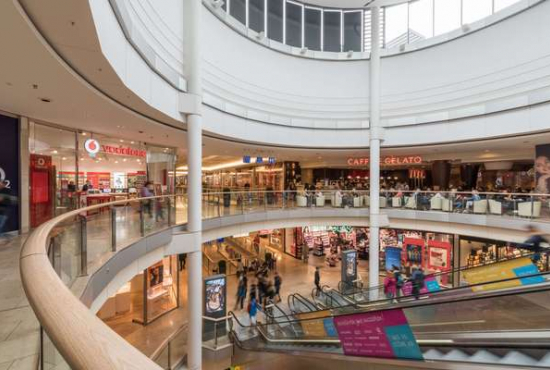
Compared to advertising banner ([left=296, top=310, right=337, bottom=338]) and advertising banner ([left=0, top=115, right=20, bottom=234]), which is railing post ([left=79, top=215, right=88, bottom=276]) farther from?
advertising banner ([left=0, top=115, right=20, bottom=234])

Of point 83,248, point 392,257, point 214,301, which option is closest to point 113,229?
point 83,248

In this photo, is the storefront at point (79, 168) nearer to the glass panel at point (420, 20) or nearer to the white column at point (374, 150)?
the white column at point (374, 150)

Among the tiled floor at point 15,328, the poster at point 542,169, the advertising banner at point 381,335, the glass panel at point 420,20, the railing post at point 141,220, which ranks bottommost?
the advertising banner at point 381,335

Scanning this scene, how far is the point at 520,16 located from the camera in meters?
12.1

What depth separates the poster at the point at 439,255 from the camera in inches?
561

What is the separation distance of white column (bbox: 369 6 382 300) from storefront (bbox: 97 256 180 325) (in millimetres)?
9392

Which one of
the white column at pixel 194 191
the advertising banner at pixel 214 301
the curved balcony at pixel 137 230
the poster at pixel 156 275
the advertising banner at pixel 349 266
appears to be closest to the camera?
the curved balcony at pixel 137 230

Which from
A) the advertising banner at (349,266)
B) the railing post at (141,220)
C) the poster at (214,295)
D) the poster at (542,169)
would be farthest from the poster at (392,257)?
the railing post at (141,220)

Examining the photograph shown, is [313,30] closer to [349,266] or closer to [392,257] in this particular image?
[349,266]

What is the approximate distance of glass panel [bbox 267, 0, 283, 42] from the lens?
1495 cm

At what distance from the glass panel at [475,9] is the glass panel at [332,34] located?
6.18 metres

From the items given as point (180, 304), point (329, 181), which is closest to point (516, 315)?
point (180, 304)

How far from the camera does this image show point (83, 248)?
14.8ft

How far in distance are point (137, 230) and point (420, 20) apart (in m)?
17.5
